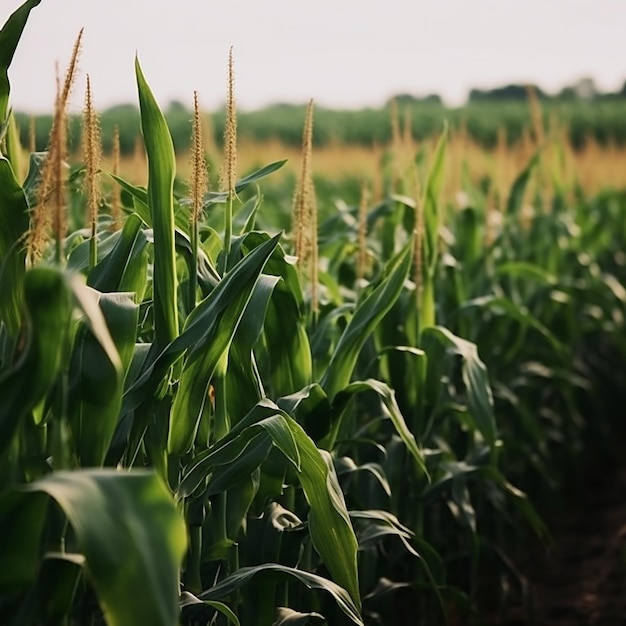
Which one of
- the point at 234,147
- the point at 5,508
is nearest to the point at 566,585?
the point at 234,147

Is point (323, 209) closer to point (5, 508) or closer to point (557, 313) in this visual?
point (557, 313)

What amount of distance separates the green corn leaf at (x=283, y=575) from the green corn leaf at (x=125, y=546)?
0.59 m

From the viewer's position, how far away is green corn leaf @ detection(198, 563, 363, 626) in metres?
1.69

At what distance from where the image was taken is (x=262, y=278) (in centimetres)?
181

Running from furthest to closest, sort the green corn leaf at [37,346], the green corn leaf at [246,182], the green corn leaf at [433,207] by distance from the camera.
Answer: the green corn leaf at [433,207], the green corn leaf at [246,182], the green corn leaf at [37,346]

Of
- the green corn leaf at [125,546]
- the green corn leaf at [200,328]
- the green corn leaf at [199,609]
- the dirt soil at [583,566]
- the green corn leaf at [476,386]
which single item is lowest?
the dirt soil at [583,566]

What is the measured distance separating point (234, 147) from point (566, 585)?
2.50m

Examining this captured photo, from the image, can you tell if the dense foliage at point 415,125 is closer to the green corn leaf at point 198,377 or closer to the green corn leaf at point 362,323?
the green corn leaf at point 362,323

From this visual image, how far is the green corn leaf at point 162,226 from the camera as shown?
162 centimetres

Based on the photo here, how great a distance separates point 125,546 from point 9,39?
97cm

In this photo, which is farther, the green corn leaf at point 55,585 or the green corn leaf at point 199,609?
the green corn leaf at point 199,609

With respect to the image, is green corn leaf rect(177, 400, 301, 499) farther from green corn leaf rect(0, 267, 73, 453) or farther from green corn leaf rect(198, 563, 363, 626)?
green corn leaf rect(0, 267, 73, 453)

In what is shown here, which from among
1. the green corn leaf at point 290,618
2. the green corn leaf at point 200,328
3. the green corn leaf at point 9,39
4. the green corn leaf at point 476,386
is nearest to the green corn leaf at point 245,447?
the green corn leaf at point 200,328

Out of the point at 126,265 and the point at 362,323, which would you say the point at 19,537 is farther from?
the point at 362,323
